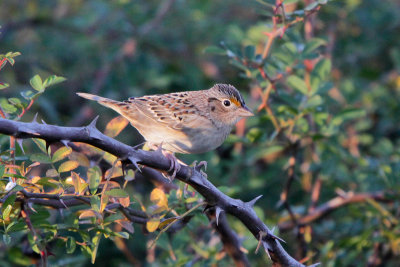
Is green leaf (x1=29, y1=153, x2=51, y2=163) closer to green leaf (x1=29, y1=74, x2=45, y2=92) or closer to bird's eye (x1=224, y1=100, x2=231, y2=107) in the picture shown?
green leaf (x1=29, y1=74, x2=45, y2=92)

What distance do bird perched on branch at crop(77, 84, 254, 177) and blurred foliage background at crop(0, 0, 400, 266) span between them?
0.92ft

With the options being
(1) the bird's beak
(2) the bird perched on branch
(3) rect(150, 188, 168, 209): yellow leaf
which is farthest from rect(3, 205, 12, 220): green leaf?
(1) the bird's beak

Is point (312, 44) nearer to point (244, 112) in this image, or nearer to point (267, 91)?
point (267, 91)

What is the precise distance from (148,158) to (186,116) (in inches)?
79.3

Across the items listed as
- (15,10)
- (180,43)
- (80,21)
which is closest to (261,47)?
(180,43)

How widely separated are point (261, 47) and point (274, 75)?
7.27ft

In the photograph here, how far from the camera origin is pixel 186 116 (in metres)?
5.01

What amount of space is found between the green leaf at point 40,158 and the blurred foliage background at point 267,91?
1732 mm

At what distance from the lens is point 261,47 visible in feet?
23.5

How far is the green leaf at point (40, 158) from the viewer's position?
3.07 m

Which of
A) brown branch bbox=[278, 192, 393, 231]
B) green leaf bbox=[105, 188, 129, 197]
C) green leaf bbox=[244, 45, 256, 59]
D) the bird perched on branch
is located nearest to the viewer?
green leaf bbox=[105, 188, 129, 197]

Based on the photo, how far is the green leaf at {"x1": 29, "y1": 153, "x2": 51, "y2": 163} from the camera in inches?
121

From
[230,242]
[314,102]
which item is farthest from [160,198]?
[314,102]

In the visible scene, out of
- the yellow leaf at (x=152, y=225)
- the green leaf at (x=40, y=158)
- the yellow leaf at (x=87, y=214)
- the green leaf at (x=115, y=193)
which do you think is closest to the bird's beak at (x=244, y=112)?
the yellow leaf at (x=152, y=225)
